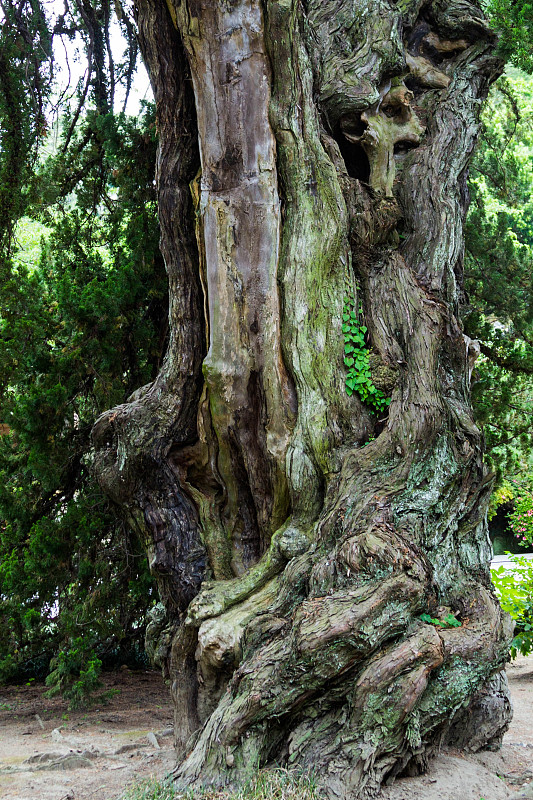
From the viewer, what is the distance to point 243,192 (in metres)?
4.23

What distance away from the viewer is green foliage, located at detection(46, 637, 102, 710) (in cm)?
539

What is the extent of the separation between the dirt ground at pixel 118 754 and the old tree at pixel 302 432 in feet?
0.63

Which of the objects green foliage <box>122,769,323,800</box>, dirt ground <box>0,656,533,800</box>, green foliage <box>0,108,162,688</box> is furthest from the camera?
green foliage <box>0,108,162,688</box>

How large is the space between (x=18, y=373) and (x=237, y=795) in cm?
400

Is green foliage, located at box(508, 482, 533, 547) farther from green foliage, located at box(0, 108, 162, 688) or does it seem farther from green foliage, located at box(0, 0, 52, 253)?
green foliage, located at box(0, 0, 52, 253)

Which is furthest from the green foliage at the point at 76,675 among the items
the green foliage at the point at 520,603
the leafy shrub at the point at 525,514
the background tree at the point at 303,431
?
the leafy shrub at the point at 525,514

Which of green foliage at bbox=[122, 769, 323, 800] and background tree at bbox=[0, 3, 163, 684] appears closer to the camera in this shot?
green foliage at bbox=[122, 769, 323, 800]

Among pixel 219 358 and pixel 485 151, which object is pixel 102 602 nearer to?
pixel 219 358

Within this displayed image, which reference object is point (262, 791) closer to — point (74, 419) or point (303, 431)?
point (303, 431)

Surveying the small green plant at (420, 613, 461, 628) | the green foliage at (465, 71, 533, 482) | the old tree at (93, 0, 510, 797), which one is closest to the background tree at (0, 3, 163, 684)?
the old tree at (93, 0, 510, 797)

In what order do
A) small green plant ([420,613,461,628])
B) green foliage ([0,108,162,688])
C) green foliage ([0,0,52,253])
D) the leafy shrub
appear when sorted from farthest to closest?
the leafy shrub, green foliage ([0,0,52,253]), green foliage ([0,108,162,688]), small green plant ([420,613,461,628])

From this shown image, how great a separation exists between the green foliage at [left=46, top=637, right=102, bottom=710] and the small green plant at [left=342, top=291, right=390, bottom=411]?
124 inches

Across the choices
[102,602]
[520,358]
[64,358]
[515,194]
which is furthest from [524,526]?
[64,358]

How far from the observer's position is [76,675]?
219 inches
